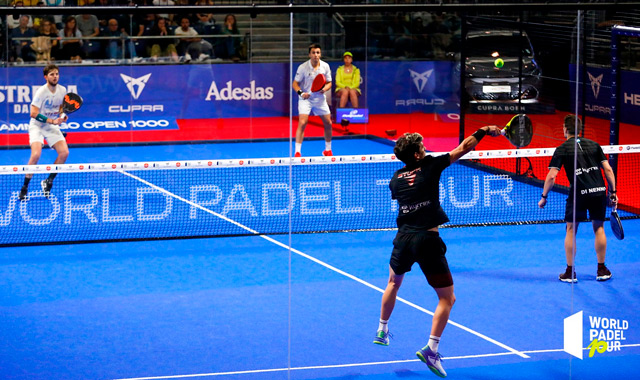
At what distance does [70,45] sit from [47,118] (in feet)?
23.4

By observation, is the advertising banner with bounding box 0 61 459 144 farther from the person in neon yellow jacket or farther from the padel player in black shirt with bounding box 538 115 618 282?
the padel player in black shirt with bounding box 538 115 618 282

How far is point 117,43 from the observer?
2186cm

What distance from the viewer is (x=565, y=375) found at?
26.1 feet

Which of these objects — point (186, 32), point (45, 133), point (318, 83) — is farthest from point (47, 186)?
point (186, 32)

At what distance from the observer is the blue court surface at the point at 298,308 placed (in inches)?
324

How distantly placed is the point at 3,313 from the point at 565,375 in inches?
222

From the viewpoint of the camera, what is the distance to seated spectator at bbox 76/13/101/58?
21.8m

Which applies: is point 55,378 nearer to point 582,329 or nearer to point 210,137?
point 582,329

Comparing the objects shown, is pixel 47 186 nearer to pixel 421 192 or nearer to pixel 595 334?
pixel 421 192

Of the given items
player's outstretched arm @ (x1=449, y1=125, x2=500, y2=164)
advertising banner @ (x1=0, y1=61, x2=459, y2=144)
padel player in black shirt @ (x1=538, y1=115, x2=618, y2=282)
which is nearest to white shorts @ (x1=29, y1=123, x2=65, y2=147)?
advertising banner @ (x1=0, y1=61, x2=459, y2=144)

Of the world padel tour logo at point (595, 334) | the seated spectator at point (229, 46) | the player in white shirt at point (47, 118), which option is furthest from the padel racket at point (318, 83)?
the world padel tour logo at point (595, 334)

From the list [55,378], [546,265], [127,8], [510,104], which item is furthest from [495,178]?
[55,378]

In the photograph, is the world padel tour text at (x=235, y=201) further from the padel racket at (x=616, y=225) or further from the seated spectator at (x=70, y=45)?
the seated spectator at (x=70, y=45)

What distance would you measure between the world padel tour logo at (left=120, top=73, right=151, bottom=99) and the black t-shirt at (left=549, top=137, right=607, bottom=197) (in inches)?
521
